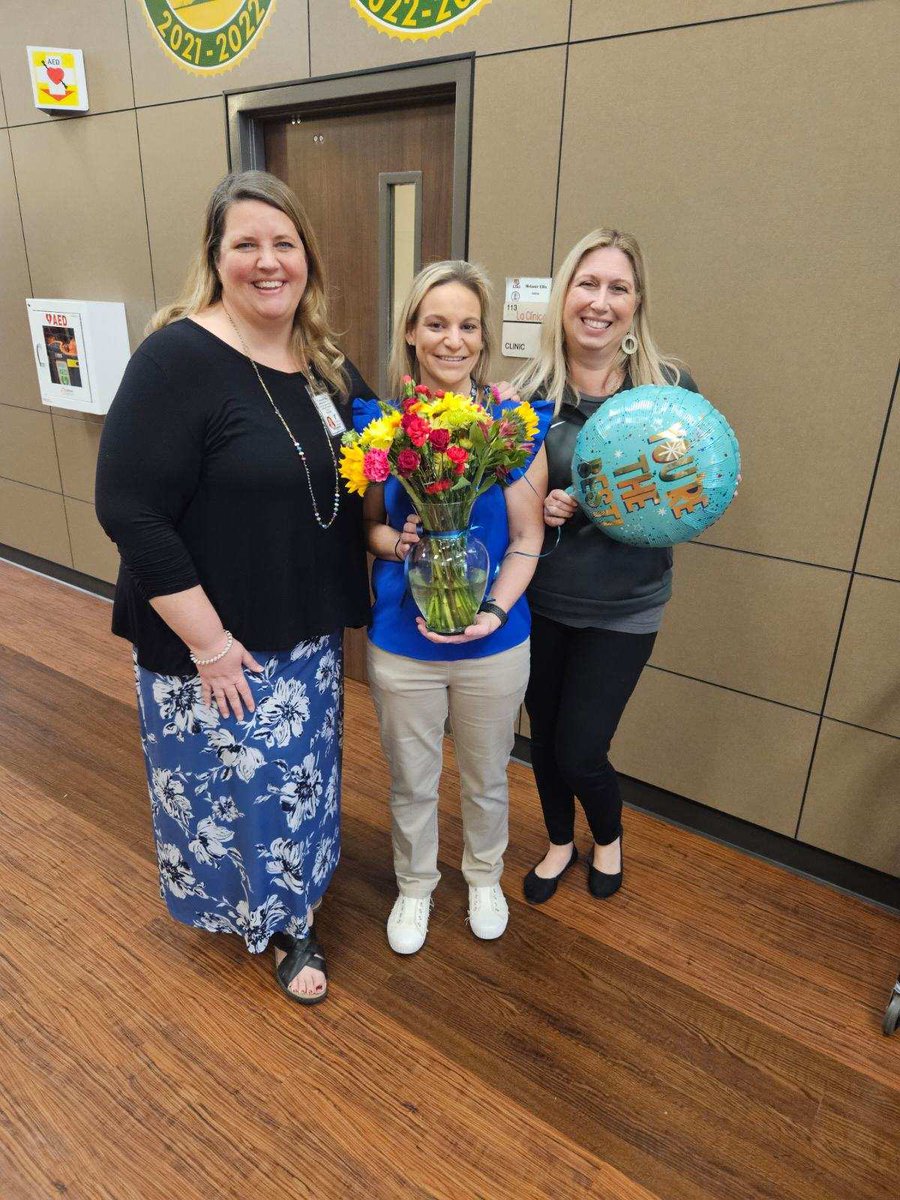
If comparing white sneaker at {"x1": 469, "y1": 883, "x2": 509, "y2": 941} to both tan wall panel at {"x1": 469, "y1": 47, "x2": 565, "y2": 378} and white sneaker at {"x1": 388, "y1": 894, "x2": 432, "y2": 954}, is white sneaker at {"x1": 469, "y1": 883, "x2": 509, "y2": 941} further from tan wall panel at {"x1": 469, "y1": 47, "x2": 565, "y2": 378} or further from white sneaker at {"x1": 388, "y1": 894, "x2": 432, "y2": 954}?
tan wall panel at {"x1": 469, "y1": 47, "x2": 565, "y2": 378}

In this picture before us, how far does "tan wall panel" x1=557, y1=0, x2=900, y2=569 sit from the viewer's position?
1.75m

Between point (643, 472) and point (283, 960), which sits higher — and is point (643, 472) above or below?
above

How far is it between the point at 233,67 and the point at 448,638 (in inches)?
102

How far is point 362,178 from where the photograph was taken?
8.80 ft

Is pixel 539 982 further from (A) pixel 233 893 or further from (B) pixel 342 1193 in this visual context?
(A) pixel 233 893

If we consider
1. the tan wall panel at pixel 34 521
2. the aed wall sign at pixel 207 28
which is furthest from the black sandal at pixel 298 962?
the tan wall panel at pixel 34 521

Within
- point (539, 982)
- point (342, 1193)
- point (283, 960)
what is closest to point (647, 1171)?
point (539, 982)

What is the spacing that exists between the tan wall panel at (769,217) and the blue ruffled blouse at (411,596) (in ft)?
2.56

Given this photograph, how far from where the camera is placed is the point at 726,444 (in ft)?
4.77

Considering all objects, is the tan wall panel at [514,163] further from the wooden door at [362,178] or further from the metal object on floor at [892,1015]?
the metal object on floor at [892,1015]

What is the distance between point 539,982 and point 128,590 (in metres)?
1.34

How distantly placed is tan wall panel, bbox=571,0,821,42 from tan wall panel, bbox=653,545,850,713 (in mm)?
1337

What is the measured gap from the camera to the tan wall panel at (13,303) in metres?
3.78

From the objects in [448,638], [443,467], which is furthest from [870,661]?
[443,467]
